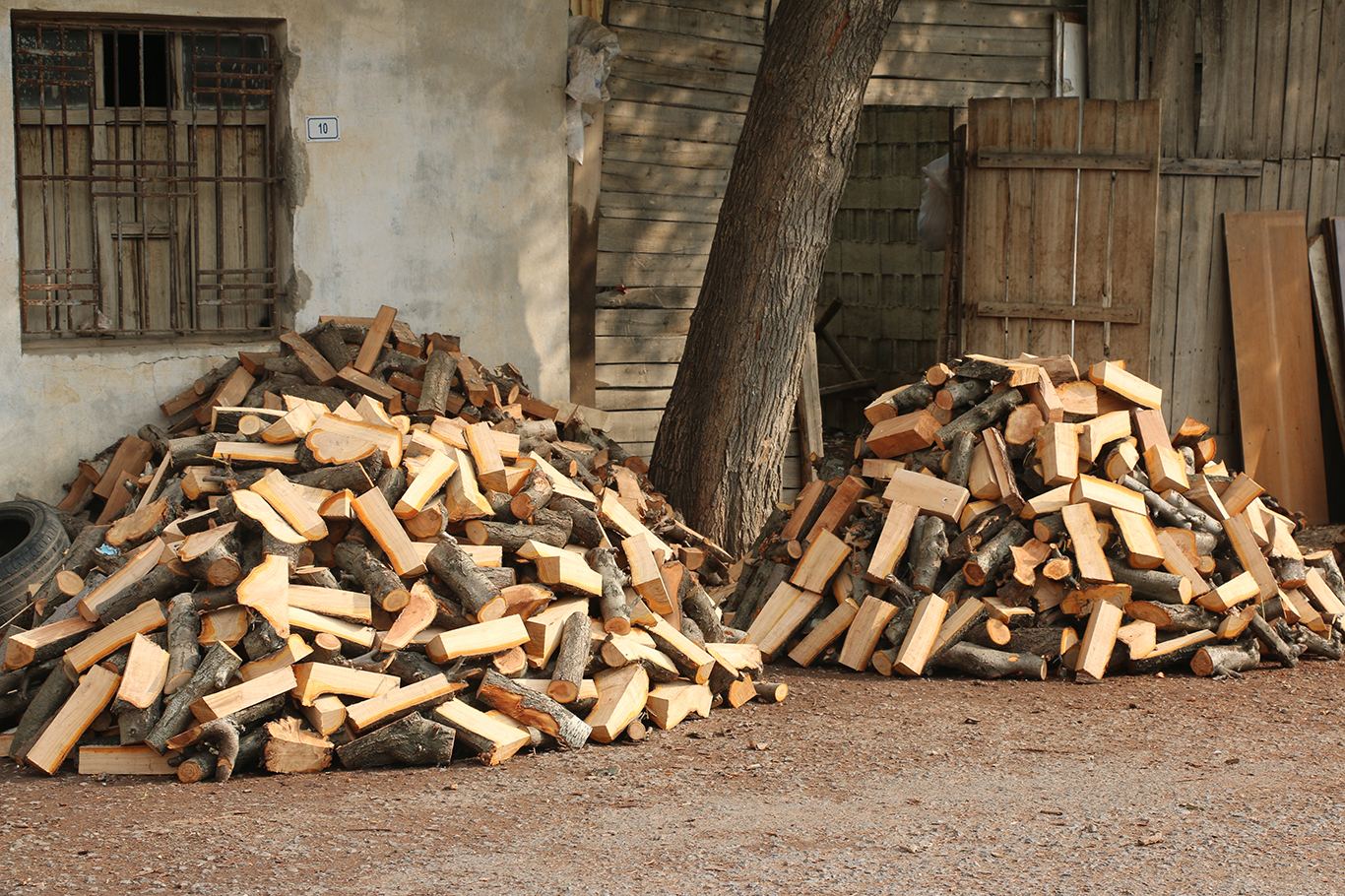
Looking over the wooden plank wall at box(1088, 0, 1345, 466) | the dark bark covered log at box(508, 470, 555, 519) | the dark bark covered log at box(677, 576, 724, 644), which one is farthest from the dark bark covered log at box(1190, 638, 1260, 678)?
the wooden plank wall at box(1088, 0, 1345, 466)

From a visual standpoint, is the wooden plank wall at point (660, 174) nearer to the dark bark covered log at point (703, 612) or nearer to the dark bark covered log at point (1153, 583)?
the dark bark covered log at point (703, 612)

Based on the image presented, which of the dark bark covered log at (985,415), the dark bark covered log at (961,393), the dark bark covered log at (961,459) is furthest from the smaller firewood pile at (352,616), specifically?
the dark bark covered log at (961,393)

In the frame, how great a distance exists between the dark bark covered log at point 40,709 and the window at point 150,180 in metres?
2.71

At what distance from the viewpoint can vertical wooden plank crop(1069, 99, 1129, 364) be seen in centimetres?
801

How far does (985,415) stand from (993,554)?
2.39 feet

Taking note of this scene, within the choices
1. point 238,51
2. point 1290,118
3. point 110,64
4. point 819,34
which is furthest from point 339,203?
point 1290,118

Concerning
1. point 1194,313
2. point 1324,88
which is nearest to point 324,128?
point 1194,313

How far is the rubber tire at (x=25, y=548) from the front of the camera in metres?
5.58

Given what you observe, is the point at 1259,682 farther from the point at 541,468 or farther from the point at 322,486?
the point at 322,486

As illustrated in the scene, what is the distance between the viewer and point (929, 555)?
5785 mm

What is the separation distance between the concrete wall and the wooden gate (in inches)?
106

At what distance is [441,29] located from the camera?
7.14 m

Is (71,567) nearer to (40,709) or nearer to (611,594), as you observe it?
(40,709)

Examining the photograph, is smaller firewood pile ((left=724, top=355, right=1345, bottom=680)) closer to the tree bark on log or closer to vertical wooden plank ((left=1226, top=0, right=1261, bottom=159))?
the tree bark on log
